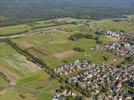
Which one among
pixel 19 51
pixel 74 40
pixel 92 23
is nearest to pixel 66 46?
pixel 74 40

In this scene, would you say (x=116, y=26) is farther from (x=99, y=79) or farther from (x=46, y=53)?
(x=99, y=79)

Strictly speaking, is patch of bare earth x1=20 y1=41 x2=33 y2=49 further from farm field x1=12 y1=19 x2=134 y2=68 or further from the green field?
the green field

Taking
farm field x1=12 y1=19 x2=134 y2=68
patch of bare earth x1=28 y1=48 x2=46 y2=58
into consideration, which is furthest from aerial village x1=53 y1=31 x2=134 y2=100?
patch of bare earth x1=28 y1=48 x2=46 y2=58

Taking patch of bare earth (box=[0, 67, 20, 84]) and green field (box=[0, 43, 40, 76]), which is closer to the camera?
patch of bare earth (box=[0, 67, 20, 84])

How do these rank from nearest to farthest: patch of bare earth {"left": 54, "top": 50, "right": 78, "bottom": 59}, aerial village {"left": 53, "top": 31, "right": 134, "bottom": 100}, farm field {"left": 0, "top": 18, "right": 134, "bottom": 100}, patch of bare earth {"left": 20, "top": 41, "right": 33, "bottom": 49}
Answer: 1. aerial village {"left": 53, "top": 31, "right": 134, "bottom": 100}
2. farm field {"left": 0, "top": 18, "right": 134, "bottom": 100}
3. patch of bare earth {"left": 54, "top": 50, "right": 78, "bottom": 59}
4. patch of bare earth {"left": 20, "top": 41, "right": 33, "bottom": 49}

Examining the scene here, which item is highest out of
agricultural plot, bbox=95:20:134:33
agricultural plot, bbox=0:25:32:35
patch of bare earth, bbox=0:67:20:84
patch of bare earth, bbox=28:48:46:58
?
patch of bare earth, bbox=0:67:20:84

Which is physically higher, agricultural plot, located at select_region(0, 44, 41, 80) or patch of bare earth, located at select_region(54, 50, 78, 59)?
agricultural plot, located at select_region(0, 44, 41, 80)

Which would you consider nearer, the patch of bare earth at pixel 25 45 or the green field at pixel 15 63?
the green field at pixel 15 63

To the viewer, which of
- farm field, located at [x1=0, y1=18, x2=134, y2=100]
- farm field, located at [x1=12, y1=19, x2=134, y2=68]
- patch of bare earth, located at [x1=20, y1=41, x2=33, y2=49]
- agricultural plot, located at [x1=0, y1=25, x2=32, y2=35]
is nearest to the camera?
farm field, located at [x1=0, y1=18, x2=134, y2=100]

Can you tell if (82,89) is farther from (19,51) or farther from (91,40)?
(91,40)

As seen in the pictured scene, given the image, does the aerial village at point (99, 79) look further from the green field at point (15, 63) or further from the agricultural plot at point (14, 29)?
the agricultural plot at point (14, 29)

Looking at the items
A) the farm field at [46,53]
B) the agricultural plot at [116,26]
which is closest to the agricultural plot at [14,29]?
the farm field at [46,53]
